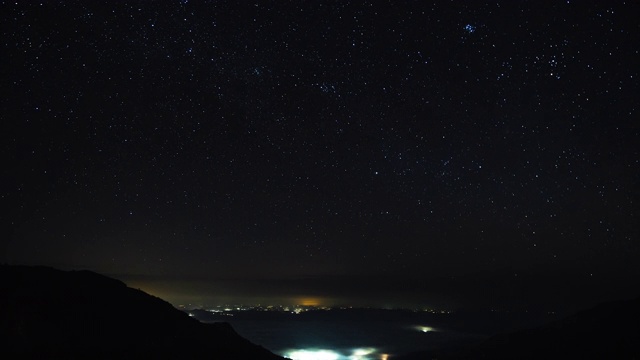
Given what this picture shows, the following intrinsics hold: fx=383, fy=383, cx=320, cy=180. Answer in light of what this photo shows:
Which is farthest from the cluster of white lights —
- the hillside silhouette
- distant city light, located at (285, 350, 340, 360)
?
the hillside silhouette

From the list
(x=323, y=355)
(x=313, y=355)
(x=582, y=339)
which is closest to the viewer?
(x=582, y=339)

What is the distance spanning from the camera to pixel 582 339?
68.6 metres

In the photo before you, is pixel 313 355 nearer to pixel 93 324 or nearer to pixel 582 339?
pixel 582 339

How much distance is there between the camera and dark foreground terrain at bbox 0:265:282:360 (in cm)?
2784

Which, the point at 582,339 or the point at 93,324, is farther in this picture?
the point at 582,339

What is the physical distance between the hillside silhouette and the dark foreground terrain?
4890 centimetres

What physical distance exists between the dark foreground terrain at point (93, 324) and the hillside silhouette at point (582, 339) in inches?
1925

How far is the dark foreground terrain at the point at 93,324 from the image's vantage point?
27844mm

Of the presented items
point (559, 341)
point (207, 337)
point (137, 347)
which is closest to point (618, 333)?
point (559, 341)

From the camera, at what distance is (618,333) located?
65250 mm

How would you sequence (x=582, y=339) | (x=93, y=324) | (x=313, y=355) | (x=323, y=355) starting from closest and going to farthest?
1. (x=93, y=324)
2. (x=582, y=339)
3. (x=313, y=355)
4. (x=323, y=355)

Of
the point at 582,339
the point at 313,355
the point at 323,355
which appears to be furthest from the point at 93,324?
the point at 323,355

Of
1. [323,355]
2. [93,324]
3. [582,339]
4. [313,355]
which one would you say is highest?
[93,324]

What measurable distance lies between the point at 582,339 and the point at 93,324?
7710 cm
